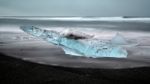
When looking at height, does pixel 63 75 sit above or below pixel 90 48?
above

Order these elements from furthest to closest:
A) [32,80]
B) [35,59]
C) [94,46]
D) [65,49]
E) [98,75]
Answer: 1. [65,49]
2. [94,46]
3. [35,59]
4. [98,75]
5. [32,80]

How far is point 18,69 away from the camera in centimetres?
707

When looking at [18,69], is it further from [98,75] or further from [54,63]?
[98,75]

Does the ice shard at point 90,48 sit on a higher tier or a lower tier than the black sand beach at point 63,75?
lower

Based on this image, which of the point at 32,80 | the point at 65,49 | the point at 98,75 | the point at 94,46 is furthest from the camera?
the point at 65,49

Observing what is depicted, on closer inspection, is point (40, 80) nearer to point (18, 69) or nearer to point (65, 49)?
point (18, 69)

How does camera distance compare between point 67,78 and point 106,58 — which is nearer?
point 67,78

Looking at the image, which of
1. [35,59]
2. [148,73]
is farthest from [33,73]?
[148,73]

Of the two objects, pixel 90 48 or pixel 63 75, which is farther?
pixel 90 48

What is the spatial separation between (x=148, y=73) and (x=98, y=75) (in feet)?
4.85

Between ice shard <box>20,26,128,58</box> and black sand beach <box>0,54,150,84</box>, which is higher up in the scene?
black sand beach <box>0,54,150,84</box>

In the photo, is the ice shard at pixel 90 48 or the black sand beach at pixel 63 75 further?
the ice shard at pixel 90 48

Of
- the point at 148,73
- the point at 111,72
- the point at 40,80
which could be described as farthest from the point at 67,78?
the point at 148,73

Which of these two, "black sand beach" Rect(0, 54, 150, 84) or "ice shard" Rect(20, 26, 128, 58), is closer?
"black sand beach" Rect(0, 54, 150, 84)
